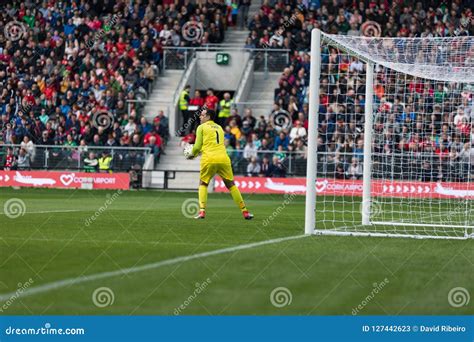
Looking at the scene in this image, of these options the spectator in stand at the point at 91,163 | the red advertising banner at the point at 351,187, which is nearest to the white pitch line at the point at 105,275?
the red advertising banner at the point at 351,187

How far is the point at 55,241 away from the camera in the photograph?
13.6 meters

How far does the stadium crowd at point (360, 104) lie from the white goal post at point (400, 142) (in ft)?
0.21

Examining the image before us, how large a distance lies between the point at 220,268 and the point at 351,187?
2055 centimetres

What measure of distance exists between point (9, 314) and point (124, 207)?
15.5 metres

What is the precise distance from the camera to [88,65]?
4062 cm

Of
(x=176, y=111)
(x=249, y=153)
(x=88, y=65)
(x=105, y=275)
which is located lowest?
(x=249, y=153)

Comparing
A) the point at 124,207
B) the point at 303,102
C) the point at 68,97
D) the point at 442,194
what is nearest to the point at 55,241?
the point at 124,207

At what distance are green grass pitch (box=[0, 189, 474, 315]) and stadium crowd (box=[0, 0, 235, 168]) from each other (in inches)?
759

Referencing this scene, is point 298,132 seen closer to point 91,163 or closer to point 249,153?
point 249,153

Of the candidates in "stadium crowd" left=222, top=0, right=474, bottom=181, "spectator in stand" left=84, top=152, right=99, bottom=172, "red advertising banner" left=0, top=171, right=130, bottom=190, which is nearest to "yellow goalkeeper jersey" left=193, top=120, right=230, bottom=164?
"stadium crowd" left=222, top=0, right=474, bottom=181

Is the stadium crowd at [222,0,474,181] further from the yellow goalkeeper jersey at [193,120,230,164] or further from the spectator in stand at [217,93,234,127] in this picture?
the yellow goalkeeper jersey at [193,120,230,164]

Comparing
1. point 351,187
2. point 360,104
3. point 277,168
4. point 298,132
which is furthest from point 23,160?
point 360,104

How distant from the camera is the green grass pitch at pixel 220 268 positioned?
28.1ft

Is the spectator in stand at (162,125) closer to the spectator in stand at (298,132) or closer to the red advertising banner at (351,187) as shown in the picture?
the red advertising banner at (351,187)
